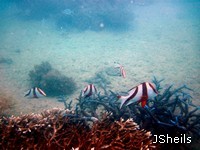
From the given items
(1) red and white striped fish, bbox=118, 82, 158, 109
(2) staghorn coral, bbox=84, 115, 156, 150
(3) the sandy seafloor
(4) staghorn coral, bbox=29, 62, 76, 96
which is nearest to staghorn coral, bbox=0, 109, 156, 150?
(2) staghorn coral, bbox=84, 115, 156, 150

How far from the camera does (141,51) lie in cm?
1633

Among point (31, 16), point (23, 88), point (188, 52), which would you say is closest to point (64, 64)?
point (23, 88)

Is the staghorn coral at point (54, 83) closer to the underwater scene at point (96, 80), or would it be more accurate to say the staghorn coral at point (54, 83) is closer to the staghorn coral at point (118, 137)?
the underwater scene at point (96, 80)

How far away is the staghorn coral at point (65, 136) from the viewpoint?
3.11 m

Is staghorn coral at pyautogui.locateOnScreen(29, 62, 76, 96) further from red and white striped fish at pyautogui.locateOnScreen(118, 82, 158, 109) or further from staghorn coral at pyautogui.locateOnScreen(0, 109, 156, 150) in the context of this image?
red and white striped fish at pyautogui.locateOnScreen(118, 82, 158, 109)

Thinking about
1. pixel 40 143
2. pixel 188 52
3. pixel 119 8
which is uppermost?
pixel 119 8

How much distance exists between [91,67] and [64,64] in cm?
231

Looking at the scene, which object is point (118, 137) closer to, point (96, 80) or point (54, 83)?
point (54, 83)

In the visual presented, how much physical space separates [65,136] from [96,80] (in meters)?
7.14

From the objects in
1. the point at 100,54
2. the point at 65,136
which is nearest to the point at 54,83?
the point at 65,136

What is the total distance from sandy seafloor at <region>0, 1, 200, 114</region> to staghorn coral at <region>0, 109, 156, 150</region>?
403 centimetres

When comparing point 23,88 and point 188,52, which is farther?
point 188,52

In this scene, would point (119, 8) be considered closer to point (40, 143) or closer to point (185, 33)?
point (185, 33)

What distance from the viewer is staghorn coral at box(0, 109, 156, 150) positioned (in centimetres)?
311
